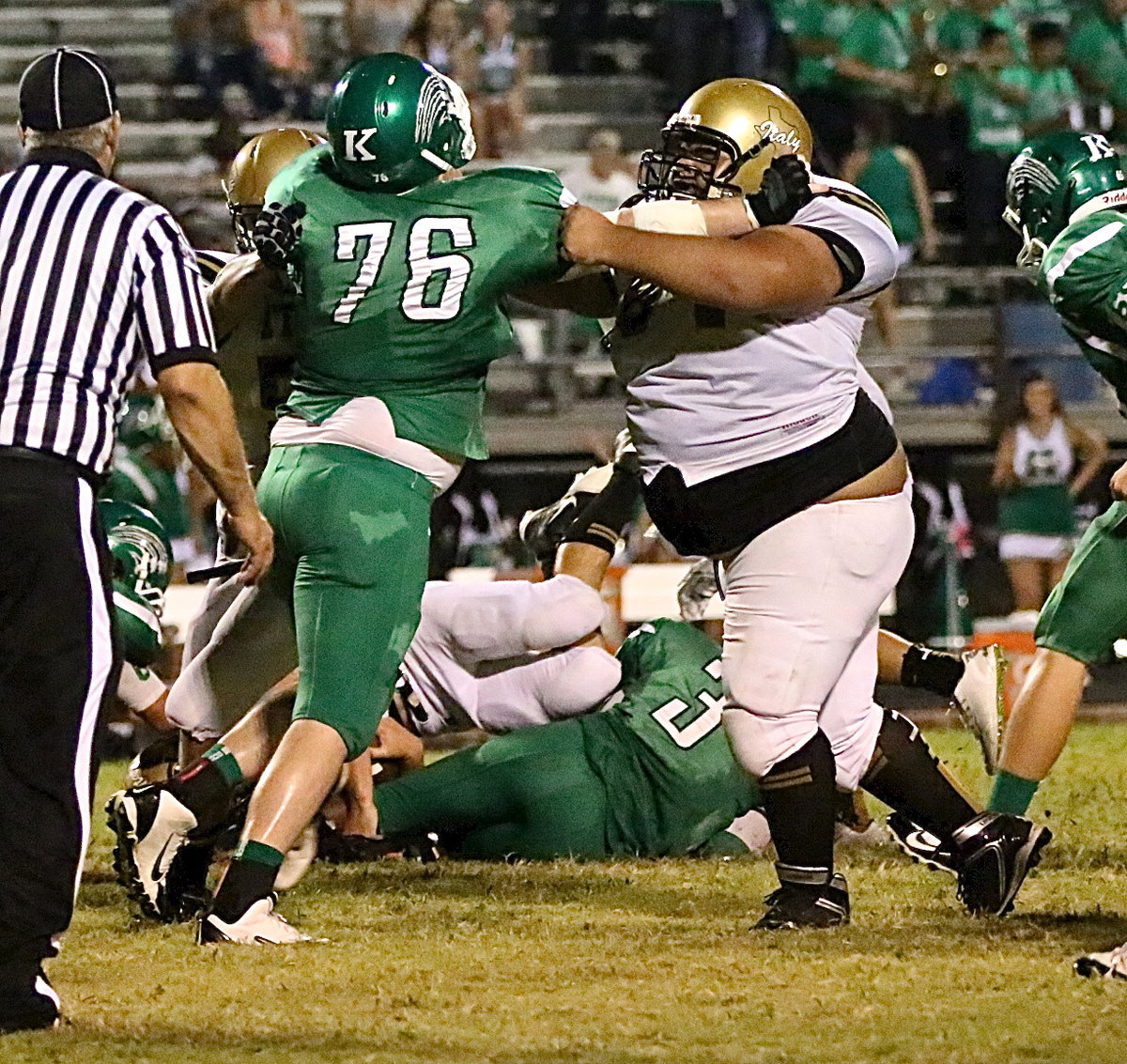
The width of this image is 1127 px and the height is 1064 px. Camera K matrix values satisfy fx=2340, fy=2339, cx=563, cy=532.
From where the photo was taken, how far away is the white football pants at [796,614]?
15.7ft

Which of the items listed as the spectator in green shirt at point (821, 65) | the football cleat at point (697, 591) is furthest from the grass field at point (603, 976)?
the spectator in green shirt at point (821, 65)

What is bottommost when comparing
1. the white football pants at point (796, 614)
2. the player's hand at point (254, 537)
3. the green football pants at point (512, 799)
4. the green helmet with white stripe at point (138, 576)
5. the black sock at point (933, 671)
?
the green football pants at point (512, 799)

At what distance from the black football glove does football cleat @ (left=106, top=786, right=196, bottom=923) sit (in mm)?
1772

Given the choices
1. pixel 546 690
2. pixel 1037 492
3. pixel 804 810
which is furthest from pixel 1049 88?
pixel 804 810

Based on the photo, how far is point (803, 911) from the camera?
4844 millimetres

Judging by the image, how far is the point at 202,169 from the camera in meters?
13.4

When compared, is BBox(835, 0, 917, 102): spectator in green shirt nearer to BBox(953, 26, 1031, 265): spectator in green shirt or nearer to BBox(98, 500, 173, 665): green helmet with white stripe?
BBox(953, 26, 1031, 265): spectator in green shirt

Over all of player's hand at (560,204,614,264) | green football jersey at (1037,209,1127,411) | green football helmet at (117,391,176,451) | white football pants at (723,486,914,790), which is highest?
player's hand at (560,204,614,264)

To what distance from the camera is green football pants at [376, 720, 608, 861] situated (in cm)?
595

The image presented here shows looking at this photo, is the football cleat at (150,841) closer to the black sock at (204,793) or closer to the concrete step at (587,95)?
the black sock at (204,793)

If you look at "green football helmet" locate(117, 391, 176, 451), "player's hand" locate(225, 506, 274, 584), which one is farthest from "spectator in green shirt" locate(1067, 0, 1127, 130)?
"player's hand" locate(225, 506, 274, 584)

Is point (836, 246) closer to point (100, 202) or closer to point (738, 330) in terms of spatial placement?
point (738, 330)

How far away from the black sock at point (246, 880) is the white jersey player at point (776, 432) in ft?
3.25

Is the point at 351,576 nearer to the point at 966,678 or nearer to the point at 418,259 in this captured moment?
the point at 418,259
